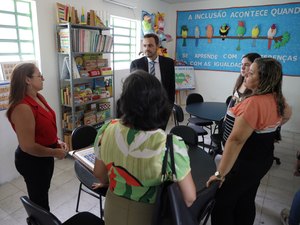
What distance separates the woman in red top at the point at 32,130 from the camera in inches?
57.2

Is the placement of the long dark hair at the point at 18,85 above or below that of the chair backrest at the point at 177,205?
above

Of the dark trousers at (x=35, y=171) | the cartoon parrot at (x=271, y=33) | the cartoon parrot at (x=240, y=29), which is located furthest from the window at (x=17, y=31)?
the cartoon parrot at (x=271, y=33)

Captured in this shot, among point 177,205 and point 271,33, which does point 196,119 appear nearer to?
point 271,33

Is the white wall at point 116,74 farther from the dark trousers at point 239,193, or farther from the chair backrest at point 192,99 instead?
the dark trousers at point 239,193

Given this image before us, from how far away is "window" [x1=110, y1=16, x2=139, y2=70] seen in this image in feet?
14.5

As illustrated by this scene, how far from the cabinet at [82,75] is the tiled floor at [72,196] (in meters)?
0.69

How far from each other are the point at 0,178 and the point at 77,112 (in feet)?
4.08

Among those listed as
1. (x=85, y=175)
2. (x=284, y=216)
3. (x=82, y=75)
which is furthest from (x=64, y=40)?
(x=284, y=216)

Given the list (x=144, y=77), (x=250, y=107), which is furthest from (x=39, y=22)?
(x=250, y=107)

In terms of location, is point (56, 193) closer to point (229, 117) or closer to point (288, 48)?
point (229, 117)

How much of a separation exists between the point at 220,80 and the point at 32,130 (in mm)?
4607

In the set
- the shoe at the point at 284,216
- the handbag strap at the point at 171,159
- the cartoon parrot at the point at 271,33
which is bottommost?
the shoe at the point at 284,216

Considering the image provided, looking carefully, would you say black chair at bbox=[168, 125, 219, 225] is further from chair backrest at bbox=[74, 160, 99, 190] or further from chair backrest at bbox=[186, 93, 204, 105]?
chair backrest at bbox=[186, 93, 204, 105]

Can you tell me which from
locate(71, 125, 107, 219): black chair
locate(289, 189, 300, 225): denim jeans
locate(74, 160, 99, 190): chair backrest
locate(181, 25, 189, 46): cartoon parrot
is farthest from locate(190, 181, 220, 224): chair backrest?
locate(181, 25, 189, 46): cartoon parrot
